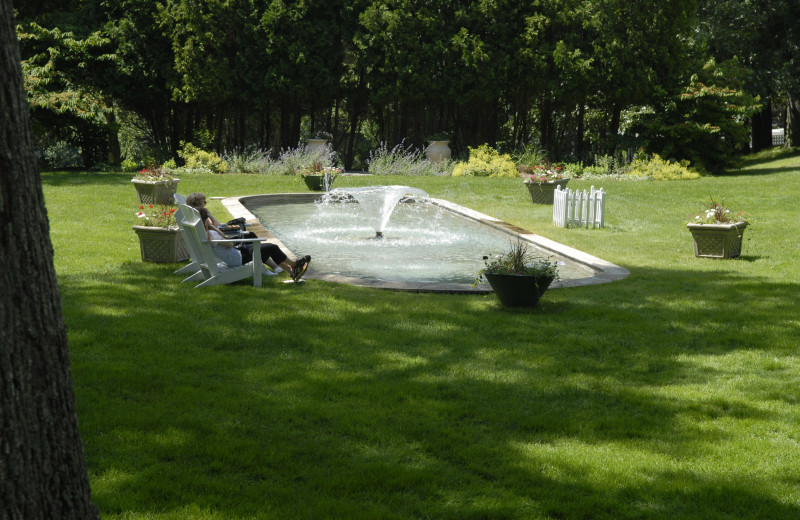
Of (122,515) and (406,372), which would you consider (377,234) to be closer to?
(406,372)

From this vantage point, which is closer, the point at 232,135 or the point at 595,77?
the point at 595,77

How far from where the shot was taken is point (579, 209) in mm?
14117

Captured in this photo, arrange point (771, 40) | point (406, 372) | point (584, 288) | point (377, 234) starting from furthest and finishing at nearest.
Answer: point (771, 40) → point (377, 234) → point (584, 288) → point (406, 372)

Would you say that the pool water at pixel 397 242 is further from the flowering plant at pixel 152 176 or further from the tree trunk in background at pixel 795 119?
the tree trunk in background at pixel 795 119

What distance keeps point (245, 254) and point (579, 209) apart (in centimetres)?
727

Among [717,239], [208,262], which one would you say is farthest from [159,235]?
[717,239]

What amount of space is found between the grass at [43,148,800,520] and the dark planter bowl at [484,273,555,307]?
17 cm

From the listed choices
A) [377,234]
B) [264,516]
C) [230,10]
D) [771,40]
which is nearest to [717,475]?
[264,516]

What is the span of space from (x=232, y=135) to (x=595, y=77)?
16.6 m

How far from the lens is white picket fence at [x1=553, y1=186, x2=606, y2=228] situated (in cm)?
1399

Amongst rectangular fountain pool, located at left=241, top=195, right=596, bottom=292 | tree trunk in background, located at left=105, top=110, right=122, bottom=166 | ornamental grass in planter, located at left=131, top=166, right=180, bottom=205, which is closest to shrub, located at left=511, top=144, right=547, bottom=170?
rectangular fountain pool, located at left=241, top=195, right=596, bottom=292

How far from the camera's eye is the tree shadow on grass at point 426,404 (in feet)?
12.1

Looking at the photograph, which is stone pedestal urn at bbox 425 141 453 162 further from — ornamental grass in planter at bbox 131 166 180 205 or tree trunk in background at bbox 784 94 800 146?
tree trunk in background at bbox 784 94 800 146

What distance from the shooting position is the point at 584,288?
857 cm
